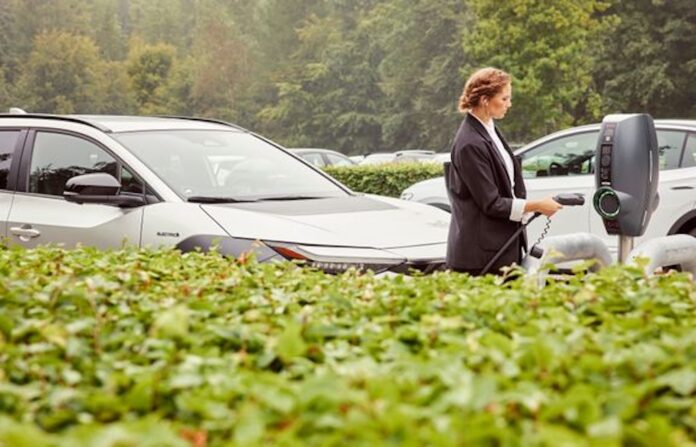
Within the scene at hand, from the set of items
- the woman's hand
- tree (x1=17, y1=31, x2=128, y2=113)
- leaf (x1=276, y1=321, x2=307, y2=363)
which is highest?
tree (x1=17, y1=31, x2=128, y2=113)

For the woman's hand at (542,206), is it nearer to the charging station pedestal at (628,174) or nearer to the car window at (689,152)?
the charging station pedestal at (628,174)

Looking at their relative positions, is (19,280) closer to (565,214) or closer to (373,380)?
(373,380)

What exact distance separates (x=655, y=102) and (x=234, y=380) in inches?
1771

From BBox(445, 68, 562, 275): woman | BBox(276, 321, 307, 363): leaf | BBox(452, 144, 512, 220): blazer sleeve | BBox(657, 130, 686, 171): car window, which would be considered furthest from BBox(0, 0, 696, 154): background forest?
BBox(276, 321, 307, 363): leaf

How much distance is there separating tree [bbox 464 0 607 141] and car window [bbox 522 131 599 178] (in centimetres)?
2519

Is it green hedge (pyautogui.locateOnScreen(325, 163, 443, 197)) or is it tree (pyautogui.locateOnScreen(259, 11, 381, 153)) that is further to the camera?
tree (pyautogui.locateOnScreen(259, 11, 381, 153))

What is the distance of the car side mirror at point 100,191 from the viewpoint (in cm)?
674

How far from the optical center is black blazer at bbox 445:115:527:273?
237 inches

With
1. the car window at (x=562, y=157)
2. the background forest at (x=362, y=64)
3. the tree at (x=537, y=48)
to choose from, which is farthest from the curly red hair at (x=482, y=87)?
the background forest at (x=362, y=64)

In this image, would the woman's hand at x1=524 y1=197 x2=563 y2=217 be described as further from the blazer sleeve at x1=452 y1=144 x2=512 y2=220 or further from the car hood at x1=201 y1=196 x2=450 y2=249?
the car hood at x1=201 y1=196 x2=450 y2=249

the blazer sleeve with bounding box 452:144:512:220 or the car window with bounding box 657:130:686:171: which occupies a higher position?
the car window with bounding box 657:130:686:171

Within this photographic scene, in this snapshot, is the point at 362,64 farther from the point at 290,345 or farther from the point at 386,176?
the point at 290,345

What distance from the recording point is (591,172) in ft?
36.6

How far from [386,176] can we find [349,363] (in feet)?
57.0
